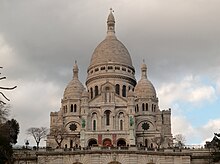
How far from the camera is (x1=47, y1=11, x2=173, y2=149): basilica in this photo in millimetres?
91875

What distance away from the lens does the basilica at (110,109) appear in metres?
91.9

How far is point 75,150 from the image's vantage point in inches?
2395

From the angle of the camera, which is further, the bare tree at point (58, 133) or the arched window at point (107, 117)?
the arched window at point (107, 117)

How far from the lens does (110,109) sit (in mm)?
95062

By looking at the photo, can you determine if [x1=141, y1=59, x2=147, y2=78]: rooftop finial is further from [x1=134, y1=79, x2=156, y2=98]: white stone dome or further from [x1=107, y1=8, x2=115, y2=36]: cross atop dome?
[x1=107, y1=8, x2=115, y2=36]: cross atop dome

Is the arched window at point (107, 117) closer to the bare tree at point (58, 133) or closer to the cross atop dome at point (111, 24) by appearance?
the bare tree at point (58, 133)

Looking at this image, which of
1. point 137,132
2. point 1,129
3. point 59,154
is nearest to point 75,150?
point 59,154

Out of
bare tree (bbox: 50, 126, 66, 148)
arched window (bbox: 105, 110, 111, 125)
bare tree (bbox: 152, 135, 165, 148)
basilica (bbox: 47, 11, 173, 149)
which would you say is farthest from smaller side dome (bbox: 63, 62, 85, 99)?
bare tree (bbox: 152, 135, 165, 148)

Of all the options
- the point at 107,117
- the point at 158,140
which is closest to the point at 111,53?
the point at 107,117

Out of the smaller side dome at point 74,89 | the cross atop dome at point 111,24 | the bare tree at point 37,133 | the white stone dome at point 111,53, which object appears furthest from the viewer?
the cross atop dome at point 111,24

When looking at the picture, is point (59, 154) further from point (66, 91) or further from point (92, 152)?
point (66, 91)

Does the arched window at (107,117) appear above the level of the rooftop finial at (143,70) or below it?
below

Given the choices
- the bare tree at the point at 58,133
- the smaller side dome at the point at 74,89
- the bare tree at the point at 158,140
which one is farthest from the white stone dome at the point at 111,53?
the bare tree at the point at 158,140

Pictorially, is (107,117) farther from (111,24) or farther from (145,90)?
(111,24)
